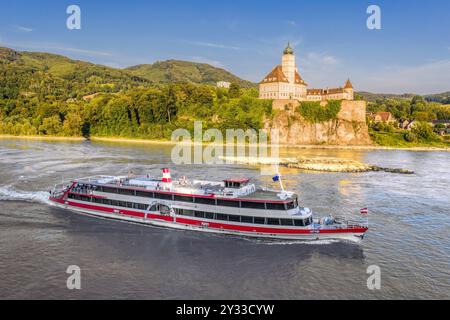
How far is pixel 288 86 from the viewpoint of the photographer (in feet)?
410

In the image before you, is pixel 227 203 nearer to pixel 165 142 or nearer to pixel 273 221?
pixel 273 221

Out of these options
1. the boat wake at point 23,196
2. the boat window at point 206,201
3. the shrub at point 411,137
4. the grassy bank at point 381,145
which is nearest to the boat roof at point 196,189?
the boat window at point 206,201

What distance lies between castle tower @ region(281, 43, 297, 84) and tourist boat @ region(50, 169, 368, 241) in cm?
9926

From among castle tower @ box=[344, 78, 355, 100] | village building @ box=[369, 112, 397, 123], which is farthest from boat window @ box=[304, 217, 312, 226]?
village building @ box=[369, 112, 397, 123]

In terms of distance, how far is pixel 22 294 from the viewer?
1886 centimetres

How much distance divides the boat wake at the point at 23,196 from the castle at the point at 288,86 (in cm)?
9491

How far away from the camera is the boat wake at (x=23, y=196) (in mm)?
37469

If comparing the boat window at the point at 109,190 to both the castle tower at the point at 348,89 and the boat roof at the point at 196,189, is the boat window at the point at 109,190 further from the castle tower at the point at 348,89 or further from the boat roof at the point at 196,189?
the castle tower at the point at 348,89

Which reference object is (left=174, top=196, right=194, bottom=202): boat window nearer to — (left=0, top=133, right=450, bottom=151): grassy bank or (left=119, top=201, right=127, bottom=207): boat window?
(left=119, top=201, right=127, bottom=207): boat window

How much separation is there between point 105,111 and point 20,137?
30.5 metres

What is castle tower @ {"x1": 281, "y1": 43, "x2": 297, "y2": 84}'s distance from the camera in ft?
403

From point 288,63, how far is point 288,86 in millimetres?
7584
